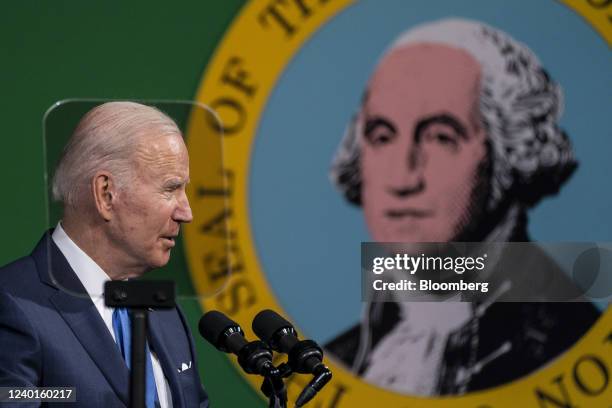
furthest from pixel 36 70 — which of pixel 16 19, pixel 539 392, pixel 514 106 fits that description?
pixel 539 392

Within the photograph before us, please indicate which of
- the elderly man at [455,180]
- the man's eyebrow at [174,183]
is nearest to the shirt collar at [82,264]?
the man's eyebrow at [174,183]

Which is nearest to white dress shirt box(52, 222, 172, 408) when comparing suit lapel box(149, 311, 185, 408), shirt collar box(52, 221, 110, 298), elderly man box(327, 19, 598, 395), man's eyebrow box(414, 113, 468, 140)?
shirt collar box(52, 221, 110, 298)

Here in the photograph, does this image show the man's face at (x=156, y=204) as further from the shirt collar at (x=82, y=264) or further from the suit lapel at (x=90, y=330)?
the suit lapel at (x=90, y=330)

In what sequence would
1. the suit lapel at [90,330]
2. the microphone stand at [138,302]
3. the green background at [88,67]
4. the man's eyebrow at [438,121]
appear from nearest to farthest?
the microphone stand at [138,302] < the suit lapel at [90,330] < the green background at [88,67] < the man's eyebrow at [438,121]

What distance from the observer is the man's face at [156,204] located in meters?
2.05

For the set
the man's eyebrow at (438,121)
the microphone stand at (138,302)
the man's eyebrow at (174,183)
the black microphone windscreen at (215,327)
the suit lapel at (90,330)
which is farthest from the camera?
the man's eyebrow at (438,121)

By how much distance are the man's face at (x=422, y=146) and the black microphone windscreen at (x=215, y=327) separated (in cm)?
162

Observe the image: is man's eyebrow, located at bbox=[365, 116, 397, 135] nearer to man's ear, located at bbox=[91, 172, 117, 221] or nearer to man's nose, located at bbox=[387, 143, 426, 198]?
man's nose, located at bbox=[387, 143, 426, 198]

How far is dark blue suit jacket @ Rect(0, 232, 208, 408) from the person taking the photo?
2.29m

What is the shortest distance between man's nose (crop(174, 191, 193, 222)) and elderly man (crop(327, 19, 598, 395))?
173cm

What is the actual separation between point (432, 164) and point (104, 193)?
192 cm

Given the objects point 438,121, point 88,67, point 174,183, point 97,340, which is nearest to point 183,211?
point 174,183

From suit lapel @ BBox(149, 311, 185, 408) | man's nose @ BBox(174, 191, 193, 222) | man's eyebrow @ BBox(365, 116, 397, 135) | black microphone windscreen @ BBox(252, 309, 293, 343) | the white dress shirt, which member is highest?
man's eyebrow @ BBox(365, 116, 397, 135)

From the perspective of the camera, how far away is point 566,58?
151 inches
